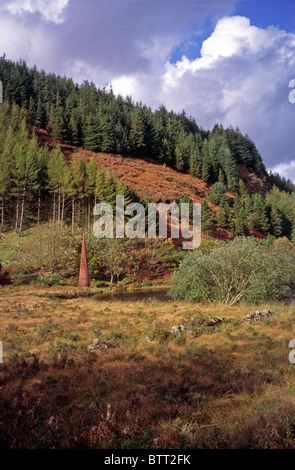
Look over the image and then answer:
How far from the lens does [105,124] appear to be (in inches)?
3871

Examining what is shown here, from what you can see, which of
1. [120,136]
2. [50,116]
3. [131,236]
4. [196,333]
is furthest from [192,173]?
[196,333]

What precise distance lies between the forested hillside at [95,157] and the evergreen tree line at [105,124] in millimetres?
319

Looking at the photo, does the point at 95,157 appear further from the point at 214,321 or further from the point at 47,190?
the point at 214,321

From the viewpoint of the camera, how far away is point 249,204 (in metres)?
83.1

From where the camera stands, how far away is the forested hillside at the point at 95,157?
62.6 m

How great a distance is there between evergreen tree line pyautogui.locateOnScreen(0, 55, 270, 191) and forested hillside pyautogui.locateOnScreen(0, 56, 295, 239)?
319 mm

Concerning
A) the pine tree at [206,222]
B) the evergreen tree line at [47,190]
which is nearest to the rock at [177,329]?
the evergreen tree line at [47,190]

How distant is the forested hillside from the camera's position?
6259cm

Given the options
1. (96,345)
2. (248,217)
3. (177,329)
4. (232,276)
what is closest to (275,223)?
(248,217)

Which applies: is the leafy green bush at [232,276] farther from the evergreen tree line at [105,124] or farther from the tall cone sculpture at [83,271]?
the evergreen tree line at [105,124]

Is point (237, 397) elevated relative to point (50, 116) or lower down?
lower down

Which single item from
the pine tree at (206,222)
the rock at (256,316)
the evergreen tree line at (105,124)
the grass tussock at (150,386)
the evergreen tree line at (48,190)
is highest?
the evergreen tree line at (105,124)
